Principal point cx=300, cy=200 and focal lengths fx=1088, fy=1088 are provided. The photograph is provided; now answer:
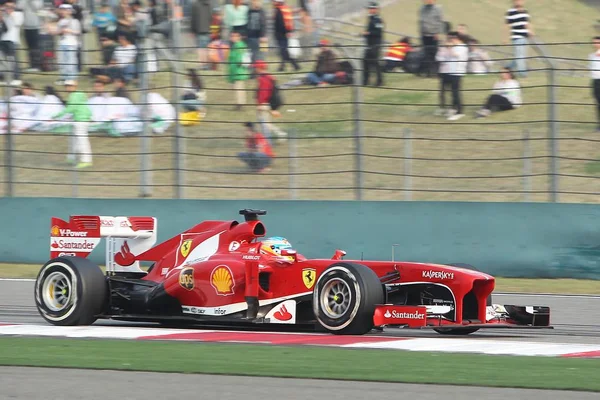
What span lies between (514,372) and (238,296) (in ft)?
10.1

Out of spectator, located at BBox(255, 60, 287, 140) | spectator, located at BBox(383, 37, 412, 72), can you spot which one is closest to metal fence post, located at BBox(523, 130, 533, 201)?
spectator, located at BBox(383, 37, 412, 72)

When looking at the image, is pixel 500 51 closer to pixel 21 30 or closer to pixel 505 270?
pixel 505 270

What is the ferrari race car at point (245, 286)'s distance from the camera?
8.70 metres

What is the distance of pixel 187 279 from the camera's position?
9484 millimetres

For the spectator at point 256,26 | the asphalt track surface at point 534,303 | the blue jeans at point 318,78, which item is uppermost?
the spectator at point 256,26

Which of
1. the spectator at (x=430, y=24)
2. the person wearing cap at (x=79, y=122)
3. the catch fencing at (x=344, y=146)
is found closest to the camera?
the catch fencing at (x=344, y=146)

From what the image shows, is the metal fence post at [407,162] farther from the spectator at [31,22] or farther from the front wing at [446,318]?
the spectator at [31,22]

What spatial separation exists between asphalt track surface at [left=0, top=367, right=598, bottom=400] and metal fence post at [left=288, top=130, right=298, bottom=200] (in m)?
9.06

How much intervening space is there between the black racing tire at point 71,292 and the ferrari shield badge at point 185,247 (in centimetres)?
74

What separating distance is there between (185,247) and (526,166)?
262 inches

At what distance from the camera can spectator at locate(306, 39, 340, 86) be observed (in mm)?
15742

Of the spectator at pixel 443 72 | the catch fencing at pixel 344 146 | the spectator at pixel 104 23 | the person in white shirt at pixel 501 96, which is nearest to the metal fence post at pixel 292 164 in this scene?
the catch fencing at pixel 344 146

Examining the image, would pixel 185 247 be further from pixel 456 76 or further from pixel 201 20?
pixel 201 20

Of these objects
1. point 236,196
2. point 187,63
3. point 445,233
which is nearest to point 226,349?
point 445,233
